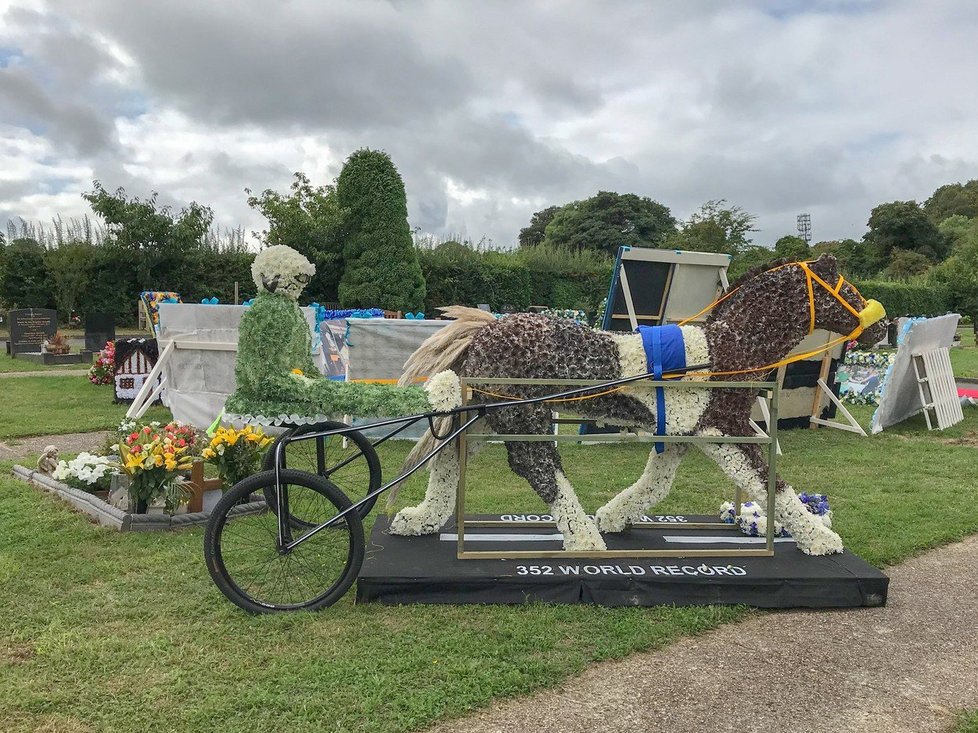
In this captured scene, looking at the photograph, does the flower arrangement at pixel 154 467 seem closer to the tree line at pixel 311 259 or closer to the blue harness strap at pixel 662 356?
the blue harness strap at pixel 662 356

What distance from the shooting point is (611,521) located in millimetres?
4691

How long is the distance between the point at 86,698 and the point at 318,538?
1.76 m

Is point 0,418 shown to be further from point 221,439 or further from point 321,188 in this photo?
point 321,188

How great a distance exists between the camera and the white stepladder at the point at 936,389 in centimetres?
968

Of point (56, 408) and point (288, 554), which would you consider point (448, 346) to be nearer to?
point (288, 554)

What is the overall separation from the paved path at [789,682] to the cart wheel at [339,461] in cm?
148

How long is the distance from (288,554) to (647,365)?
2205 millimetres

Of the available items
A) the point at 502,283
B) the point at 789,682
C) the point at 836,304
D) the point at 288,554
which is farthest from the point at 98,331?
the point at 789,682

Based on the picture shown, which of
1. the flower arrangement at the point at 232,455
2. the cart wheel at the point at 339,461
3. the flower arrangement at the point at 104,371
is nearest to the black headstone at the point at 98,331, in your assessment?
the flower arrangement at the point at 104,371

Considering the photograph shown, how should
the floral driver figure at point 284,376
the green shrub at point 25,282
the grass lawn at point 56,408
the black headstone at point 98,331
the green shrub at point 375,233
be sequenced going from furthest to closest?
the green shrub at point 25,282, the green shrub at point 375,233, the black headstone at point 98,331, the grass lawn at point 56,408, the floral driver figure at point 284,376

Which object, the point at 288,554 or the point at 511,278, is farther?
the point at 511,278

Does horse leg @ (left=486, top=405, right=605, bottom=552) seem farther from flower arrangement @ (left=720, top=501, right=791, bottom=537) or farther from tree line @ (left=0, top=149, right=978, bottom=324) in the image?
tree line @ (left=0, top=149, right=978, bottom=324)

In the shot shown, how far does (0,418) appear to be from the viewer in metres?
9.56

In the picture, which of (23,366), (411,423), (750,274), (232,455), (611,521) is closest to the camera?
(411,423)
